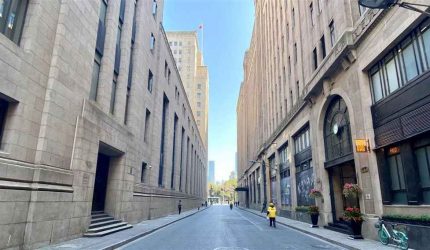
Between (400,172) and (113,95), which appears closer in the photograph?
(400,172)

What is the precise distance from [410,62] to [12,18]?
15.8 meters

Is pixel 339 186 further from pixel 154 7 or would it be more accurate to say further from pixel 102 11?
pixel 154 7

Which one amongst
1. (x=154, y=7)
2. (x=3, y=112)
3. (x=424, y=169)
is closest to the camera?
(x=3, y=112)

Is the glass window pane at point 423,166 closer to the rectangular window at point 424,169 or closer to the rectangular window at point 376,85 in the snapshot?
the rectangular window at point 424,169

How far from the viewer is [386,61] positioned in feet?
46.0

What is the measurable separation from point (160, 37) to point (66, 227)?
25.0 metres

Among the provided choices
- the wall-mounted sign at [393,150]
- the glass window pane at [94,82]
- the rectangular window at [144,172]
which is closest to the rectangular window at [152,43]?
the rectangular window at [144,172]

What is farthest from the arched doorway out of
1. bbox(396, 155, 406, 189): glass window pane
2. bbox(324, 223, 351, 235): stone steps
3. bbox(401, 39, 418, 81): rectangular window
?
bbox(401, 39, 418, 81): rectangular window

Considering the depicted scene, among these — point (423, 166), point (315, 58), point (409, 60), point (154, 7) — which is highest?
point (154, 7)

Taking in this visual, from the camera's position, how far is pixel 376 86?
15.0m

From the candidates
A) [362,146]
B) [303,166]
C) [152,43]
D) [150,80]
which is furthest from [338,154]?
[152,43]

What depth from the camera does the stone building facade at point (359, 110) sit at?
1187 cm

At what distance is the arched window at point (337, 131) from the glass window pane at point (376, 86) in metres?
3.14

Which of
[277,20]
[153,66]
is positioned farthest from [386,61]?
[277,20]
